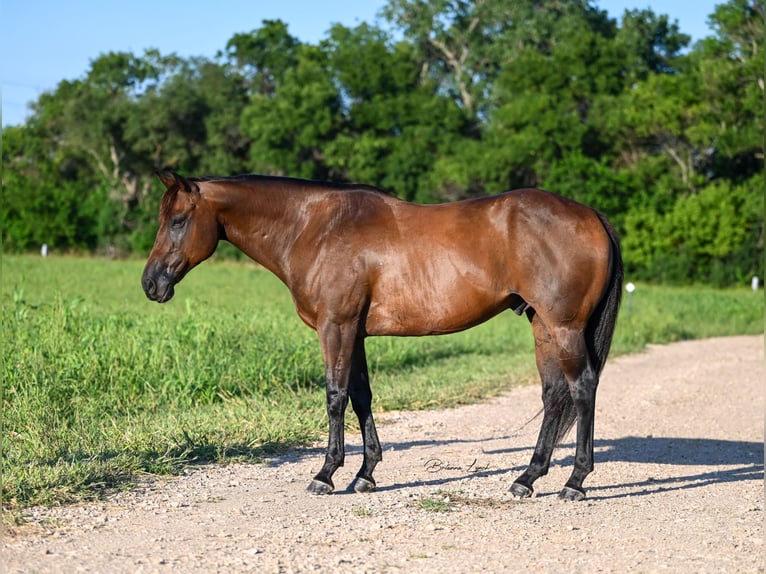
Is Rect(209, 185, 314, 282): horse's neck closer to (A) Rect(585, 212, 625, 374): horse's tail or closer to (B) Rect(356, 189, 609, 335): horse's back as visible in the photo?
(B) Rect(356, 189, 609, 335): horse's back

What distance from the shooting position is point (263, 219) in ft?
22.8

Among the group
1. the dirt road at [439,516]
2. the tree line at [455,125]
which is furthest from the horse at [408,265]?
the tree line at [455,125]

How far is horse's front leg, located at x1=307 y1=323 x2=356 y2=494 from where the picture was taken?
263 inches

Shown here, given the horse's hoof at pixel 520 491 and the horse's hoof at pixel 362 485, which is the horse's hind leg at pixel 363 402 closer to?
the horse's hoof at pixel 362 485

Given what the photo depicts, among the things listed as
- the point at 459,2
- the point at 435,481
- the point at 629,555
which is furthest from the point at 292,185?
the point at 459,2

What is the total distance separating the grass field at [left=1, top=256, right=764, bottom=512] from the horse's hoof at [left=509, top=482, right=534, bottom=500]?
83.0 inches

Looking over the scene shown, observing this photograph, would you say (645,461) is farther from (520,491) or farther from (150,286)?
(150,286)

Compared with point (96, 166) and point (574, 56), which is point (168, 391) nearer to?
point (574, 56)

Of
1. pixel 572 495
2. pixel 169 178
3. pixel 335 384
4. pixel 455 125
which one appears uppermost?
pixel 455 125

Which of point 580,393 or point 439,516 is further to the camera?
point 580,393

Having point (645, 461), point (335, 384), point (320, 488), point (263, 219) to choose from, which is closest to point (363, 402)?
point (335, 384)

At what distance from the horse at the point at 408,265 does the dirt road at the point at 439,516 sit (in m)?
0.48

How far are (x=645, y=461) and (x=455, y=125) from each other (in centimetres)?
3775

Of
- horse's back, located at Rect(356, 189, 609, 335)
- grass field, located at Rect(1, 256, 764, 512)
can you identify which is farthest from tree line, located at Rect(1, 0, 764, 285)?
horse's back, located at Rect(356, 189, 609, 335)
